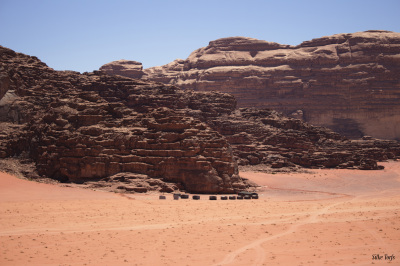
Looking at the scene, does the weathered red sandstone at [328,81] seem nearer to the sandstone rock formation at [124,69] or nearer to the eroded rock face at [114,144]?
the sandstone rock formation at [124,69]

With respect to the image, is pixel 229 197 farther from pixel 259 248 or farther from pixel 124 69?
pixel 124 69

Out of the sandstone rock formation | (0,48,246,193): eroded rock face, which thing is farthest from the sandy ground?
the sandstone rock formation

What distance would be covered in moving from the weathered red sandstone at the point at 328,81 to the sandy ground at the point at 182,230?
61.2m

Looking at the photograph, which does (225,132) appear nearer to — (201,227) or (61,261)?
(201,227)

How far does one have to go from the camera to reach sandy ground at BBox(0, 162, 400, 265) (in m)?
16.5

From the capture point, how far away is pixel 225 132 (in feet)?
199

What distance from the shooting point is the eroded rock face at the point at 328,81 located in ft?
295

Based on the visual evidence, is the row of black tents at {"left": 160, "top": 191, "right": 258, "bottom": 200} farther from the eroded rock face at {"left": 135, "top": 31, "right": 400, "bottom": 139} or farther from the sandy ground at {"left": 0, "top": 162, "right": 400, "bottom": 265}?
the eroded rock face at {"left": 135, "top": 31, "right": 400, "bottom": 139}

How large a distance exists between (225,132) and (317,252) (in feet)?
144

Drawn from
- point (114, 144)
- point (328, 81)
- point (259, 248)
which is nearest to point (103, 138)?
point (114, 144)

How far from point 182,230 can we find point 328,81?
7637cm

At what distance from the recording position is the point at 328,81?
92375 mm

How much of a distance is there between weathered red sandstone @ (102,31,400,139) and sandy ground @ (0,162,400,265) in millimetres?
61244

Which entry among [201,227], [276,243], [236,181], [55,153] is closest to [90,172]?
[55,153]
